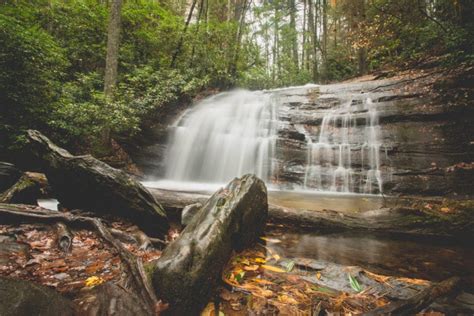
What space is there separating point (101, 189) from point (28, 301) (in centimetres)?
221

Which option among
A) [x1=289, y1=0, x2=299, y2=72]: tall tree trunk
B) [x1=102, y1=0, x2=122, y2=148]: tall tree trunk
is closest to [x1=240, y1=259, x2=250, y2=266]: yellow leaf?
[x1=102, y1=0, x2=122, y2=148]: tall tree trunk

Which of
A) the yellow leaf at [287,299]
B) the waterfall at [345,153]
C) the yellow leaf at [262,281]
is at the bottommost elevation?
the yellow leaf at [287,299]

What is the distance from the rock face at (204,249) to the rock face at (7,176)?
4471mm

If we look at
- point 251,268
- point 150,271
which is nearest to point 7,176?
point 150,271

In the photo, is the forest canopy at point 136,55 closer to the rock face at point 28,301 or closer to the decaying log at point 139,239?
A: the decaying log at point 139,239

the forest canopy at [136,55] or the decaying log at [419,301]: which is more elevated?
the forest canopy at [136,55]

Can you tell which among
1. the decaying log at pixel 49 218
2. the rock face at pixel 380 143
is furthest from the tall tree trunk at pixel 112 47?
the decaying log at pixel 49 218

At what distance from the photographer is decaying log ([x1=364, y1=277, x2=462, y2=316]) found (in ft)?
5.15

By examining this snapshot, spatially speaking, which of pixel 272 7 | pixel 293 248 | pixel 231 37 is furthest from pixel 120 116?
pixel 272 7

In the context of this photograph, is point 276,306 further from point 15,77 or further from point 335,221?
point 15,77

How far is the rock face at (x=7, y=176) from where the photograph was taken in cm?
459

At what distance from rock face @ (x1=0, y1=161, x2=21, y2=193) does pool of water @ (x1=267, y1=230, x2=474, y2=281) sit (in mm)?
4836

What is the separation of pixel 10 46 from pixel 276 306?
25.5 feet

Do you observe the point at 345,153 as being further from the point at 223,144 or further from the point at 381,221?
the point at 381,221
